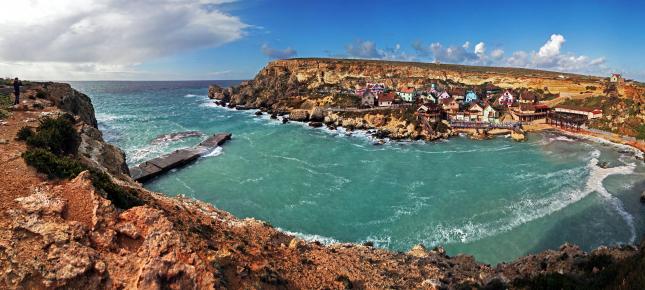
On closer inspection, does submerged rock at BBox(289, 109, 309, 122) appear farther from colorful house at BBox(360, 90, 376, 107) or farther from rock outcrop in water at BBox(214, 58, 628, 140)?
colorful house at BBox(360, 90, 376, 107)

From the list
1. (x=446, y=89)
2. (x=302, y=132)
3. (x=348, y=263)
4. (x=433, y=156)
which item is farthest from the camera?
(x=446, y=89)

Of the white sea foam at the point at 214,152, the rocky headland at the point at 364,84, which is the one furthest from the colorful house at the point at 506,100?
the white sea foam at the point at 214,152

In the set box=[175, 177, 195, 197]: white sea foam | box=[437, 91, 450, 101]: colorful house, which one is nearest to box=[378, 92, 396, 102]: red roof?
box=[437, 91, 450, 101]: colorful house

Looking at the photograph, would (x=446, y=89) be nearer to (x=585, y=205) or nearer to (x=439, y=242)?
(x=585, y=205)

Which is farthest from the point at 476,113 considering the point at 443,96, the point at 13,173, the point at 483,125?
the point at 13,173

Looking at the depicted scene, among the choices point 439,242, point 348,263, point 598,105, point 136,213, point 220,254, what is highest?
point 598,105

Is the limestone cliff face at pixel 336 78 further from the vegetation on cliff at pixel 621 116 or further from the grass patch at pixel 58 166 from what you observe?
the grass patch at pixel 58 166

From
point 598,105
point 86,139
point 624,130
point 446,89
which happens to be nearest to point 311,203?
point 86,139
